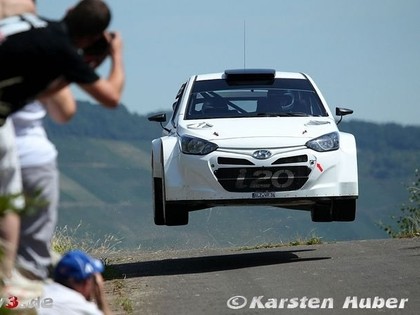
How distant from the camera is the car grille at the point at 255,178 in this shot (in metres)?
14.0

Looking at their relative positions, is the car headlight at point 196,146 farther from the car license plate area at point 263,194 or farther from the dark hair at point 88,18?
the dark hair at point 88,18

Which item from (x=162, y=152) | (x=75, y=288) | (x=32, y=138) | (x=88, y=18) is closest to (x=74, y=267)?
(x=75, y=288)

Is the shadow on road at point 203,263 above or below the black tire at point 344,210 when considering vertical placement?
below

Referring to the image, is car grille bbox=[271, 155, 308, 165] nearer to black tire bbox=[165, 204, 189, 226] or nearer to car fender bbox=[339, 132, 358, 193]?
car fender bbox=[339, 132, 358, 193]

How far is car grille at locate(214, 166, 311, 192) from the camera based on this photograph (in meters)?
14.0

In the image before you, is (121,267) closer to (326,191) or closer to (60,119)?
(326,191)

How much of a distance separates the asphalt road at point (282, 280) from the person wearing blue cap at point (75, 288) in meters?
4.21

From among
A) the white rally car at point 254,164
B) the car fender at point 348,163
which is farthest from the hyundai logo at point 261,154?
the car fender at point 348,163

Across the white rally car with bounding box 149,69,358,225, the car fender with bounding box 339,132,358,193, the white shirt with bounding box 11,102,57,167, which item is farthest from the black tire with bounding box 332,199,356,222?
the white shirt with bounding box 11,102,57,167

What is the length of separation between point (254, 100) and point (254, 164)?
1.60 metres

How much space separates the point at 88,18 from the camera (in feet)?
20.9

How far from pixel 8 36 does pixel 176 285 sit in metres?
6.49

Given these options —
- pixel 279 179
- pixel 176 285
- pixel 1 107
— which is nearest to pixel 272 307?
pixel 176 285

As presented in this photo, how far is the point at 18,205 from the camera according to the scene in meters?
4.63
